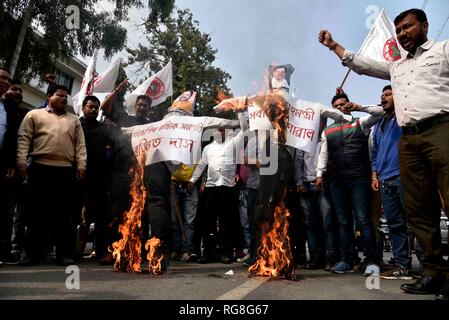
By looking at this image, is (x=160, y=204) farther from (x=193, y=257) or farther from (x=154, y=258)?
(x=193, y=257)

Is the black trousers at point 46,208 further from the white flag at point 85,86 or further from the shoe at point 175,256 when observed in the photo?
the white flag at point 85,86

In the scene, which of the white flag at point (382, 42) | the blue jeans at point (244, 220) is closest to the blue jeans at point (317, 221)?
the blue jeans at point (244, 220)

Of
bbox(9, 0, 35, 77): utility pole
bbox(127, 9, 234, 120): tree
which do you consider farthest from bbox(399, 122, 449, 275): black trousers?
bbox(127, 9, 234, 120): tree

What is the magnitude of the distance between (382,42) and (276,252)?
3.76 m

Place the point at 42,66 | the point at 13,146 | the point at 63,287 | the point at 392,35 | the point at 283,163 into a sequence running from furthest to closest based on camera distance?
the point at 42,66
the point at 392,35
the point at 13,146
the point at 283,163
the point at 63,287

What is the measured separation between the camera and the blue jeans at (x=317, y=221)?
4.99 meters

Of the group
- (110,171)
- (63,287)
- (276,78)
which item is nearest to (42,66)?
(110,171)

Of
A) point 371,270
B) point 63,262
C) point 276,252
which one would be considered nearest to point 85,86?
point 63,262

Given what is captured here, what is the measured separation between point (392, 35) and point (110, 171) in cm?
448

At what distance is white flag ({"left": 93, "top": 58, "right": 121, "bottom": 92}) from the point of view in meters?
7.18

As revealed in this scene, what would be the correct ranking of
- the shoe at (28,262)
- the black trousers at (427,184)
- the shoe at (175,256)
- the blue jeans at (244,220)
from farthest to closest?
the blue jeans at (244,220), the shoe at (175,256), the shoe at (28,262), the black trousers at (427,184)

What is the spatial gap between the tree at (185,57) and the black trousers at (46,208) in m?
20.2
